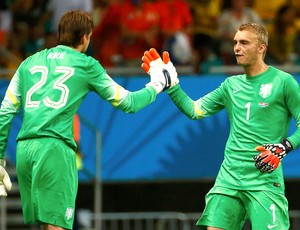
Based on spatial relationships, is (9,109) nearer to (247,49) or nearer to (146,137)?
(247,49)

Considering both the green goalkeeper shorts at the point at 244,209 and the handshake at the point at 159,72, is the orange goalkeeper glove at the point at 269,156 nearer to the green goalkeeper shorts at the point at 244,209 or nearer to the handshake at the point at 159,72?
the green goalkeeper shorts at the point at 244,209

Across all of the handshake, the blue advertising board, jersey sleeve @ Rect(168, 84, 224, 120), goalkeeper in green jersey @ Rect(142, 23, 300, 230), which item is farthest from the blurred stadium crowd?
goalkeeper in green jersey @ Rect(142, 23, 300, 230)

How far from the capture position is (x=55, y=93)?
392 inches

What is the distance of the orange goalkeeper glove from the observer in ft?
32.9

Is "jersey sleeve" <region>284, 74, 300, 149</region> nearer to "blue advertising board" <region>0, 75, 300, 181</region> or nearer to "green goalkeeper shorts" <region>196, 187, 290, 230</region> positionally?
"green goalkeeper shorts" <region>196, 187, 290, 230</region>

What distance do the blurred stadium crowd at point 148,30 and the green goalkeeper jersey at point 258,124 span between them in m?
7.04

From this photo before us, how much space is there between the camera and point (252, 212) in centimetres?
1026

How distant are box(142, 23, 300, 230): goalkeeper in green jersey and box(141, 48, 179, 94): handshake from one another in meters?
0.07

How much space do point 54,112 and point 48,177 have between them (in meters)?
0.56

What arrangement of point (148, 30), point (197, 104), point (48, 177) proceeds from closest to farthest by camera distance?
point (48, 177)
point (197, 104)
point (148, 30)

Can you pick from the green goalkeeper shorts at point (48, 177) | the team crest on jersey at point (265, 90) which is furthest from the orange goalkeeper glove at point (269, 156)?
the green goalkeeper shorts at point (48, 177)

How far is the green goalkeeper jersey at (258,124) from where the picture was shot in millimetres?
10305

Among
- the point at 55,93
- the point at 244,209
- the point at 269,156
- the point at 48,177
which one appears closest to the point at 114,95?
the point at 55,93

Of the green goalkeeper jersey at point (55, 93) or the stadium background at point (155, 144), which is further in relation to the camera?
the stadium background at point (155, 144)
